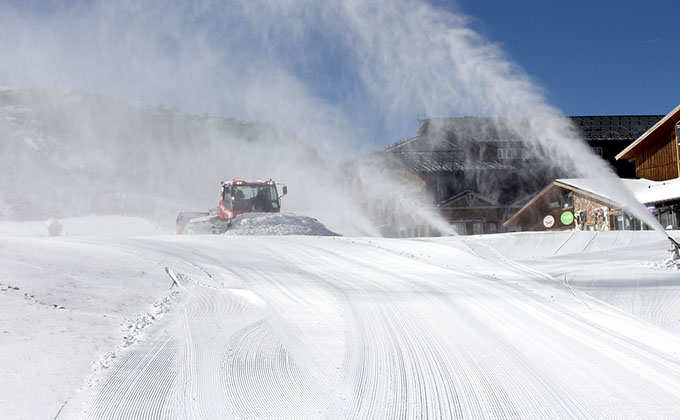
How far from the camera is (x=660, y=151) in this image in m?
29.1

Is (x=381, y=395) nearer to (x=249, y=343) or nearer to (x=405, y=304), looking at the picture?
(x=249, y=343)

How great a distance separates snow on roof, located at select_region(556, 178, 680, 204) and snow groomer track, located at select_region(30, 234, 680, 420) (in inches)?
647

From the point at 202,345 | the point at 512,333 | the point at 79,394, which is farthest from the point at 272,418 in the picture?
the point at 512,333

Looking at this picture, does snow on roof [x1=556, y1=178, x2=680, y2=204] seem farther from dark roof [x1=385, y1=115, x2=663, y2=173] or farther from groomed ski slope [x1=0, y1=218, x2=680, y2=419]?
groomed ski slope [x1=0, y1=218, x2=680, y2=419]

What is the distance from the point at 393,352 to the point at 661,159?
28767 millimetres

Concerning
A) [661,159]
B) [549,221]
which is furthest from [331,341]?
[549,221]

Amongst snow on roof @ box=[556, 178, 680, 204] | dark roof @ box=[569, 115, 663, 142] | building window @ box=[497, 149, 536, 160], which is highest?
dark roof @ box=[569, 115, 663, 142]

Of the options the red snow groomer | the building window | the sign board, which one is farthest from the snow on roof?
the building window

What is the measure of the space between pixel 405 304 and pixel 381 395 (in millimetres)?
3498

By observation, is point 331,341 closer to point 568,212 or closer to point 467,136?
point 568,212

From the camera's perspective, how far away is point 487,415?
3.53 metres

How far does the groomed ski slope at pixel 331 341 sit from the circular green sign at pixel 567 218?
22.6 metres

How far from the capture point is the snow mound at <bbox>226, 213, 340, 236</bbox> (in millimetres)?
21109

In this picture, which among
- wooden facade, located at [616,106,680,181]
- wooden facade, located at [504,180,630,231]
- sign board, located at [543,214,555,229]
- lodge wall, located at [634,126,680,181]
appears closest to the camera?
wooden facade, located at [616,106,680,181]
